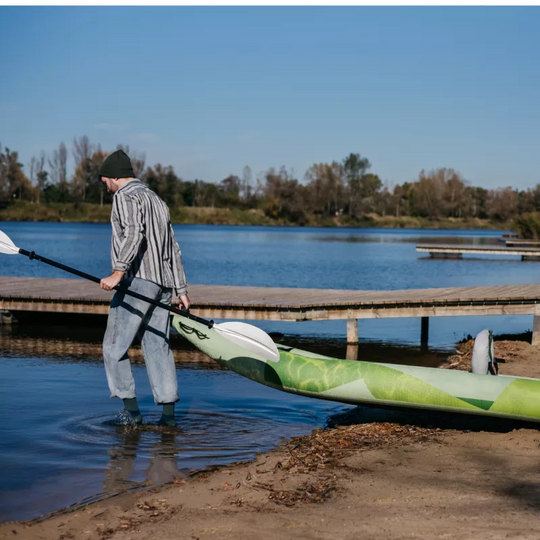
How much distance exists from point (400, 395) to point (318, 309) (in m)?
5.59

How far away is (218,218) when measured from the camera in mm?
119938

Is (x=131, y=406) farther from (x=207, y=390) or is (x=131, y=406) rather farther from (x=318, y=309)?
(x=318, y=309)

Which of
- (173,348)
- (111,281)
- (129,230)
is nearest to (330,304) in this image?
(173,348)

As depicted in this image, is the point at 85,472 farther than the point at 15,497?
Yes

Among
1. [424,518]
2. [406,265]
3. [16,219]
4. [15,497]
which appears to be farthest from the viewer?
[16,219]

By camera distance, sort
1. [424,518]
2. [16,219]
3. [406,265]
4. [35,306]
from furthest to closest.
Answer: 1. [16,219]
2. [406,265]
3. [35,306]
4. [424,518]

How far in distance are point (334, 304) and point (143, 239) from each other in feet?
19.9

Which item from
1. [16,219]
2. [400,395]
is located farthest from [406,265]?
[16,219]

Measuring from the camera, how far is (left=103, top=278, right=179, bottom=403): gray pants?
5988 mm

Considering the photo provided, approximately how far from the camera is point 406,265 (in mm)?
38375

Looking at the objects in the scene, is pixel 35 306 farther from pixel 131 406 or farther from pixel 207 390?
pixel 131 406

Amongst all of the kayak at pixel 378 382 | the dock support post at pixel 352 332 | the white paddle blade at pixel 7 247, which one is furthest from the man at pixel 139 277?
the dock support post at pixel 352 332

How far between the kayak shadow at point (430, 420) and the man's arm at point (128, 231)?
236cm

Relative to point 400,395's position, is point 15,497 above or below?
below
